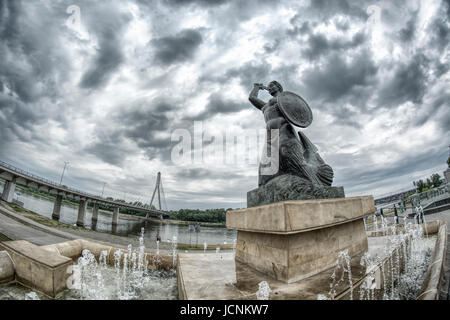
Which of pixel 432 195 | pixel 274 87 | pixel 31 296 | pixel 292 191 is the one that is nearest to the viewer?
pixel 31 296

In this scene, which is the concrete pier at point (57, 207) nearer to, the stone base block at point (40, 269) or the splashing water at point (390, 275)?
the stone base block at point (40, 269)

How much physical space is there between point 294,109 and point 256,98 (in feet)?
4.81

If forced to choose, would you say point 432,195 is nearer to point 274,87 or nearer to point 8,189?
point 274,87

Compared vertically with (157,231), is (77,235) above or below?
above

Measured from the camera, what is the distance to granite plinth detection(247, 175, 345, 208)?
3.99 metres

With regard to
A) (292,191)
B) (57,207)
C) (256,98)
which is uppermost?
(256,98)

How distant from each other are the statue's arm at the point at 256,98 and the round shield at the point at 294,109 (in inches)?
37.9

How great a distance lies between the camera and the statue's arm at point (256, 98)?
5.96 metres

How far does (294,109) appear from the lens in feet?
16.2

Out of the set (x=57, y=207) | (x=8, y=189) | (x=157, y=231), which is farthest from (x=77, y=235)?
(x=57, y=207)

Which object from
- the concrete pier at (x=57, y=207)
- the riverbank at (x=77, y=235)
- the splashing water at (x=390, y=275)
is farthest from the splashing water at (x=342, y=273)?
the concrete pier at (x=57, y=207)

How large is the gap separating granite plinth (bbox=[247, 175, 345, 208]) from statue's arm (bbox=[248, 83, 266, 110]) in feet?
8.40
